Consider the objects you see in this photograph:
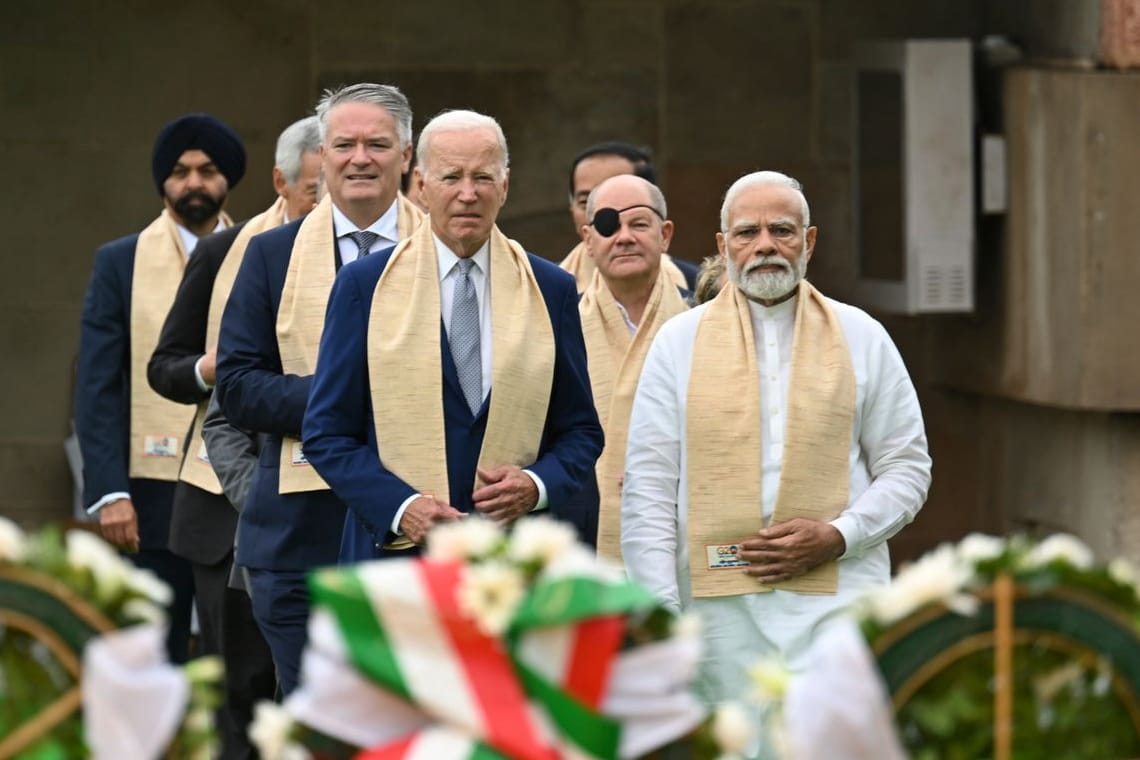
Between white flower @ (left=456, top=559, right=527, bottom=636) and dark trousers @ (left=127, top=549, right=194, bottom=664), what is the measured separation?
397 cm

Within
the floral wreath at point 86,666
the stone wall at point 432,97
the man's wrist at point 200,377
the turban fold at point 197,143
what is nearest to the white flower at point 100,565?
the floral wreath at point 86,666

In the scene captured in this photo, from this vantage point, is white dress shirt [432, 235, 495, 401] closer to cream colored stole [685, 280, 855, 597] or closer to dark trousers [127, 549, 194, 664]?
cream colored stole [685, 280, 855, 597]

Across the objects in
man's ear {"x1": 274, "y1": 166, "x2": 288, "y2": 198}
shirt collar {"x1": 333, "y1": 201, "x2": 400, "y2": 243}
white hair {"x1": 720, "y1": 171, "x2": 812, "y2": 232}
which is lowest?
shirt collar {"x1": 333, "y1": 201, "x2": 400, "y2": 243}

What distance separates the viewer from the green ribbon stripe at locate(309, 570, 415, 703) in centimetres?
354

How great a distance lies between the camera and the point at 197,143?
7.73 meters

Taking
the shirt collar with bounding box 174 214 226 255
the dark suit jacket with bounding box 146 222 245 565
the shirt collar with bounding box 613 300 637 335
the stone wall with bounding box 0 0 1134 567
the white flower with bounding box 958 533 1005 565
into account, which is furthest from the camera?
the stone wall with bounding box 0 0 1134 567

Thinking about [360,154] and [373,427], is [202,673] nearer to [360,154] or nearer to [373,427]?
[373,427]

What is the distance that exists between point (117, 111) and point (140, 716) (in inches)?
256

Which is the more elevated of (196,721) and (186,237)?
(186,237)

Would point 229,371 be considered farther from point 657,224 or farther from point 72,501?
point 72,501

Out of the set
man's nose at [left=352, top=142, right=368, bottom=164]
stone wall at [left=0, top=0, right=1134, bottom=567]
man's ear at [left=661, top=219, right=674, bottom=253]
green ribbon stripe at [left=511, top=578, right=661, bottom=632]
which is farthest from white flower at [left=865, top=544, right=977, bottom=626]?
stone wall at [left=0, top=0, right=1134, bottom=567]

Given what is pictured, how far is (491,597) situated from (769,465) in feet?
7.06

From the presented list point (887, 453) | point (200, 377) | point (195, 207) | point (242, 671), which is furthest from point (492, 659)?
point (195, 207)

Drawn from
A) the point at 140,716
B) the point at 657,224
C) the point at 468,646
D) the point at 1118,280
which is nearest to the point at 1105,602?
the point at 468,646
